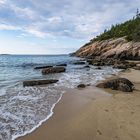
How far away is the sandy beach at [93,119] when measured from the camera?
19.1 ft

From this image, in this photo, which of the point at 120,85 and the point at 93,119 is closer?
the point at 93,119

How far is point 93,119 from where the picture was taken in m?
7.29

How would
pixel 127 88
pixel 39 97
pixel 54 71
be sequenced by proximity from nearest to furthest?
pixel 39 97 < pixel 127 88 < pixel 54 71

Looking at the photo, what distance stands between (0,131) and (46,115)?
2.05m

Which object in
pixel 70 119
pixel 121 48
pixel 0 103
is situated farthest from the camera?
pixel 121 48

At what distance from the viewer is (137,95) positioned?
36.3ft

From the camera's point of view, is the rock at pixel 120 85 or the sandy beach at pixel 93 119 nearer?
the sandy beach at pixel 93 119

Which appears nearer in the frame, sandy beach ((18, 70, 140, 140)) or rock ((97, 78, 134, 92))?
sandy beach ((18, 70, 140, 140))

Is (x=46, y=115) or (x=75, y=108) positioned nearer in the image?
(x=46, y=115)

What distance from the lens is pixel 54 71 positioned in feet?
80.3

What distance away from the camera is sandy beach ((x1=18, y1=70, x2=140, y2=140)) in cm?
581

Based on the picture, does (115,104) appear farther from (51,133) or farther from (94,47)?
(94,47)

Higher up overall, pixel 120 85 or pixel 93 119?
pixel 120 85

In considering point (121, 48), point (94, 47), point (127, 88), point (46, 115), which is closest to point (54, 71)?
point (127, 88)
